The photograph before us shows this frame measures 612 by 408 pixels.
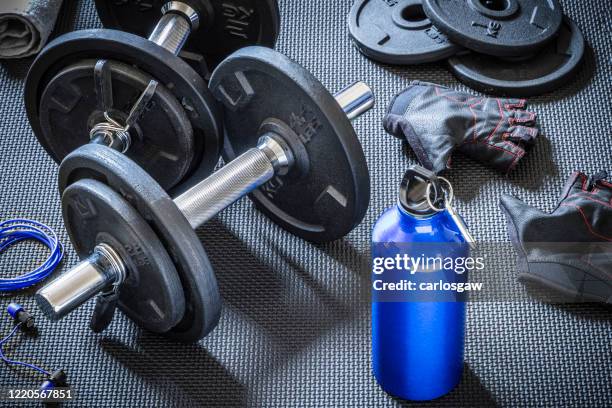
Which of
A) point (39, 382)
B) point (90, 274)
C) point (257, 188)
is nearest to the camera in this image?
point (90, 274)

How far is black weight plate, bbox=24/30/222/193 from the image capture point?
49.5 inches

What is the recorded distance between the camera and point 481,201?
5.05 feet

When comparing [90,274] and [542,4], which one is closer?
[90,274]

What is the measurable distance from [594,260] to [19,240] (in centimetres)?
125

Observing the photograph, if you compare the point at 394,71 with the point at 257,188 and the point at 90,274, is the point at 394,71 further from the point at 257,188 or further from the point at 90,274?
the point at 90,274

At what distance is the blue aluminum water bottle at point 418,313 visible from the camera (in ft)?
3.38

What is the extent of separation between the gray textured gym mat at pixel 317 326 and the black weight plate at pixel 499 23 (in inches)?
6.7

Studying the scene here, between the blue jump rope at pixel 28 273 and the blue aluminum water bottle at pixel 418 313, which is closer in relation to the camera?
the blue aluminum water bottle at pixel 418 313

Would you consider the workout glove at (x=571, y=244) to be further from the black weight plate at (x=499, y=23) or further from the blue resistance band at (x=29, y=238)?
the blue resistance band at (x=29, y=238)

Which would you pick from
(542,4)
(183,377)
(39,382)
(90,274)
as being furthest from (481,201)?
(39,382)

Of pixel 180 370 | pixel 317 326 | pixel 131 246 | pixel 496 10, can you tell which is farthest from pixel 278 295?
pixel 496 10

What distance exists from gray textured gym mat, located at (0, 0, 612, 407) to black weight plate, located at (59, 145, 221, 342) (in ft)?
0.62

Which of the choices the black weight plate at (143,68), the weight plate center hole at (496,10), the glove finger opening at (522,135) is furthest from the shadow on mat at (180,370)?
the weight plate center hole at (496,10)

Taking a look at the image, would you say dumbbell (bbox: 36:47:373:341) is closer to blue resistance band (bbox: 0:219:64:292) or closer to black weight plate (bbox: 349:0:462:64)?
blue resistance band (bbox: 0:219:64:292)
